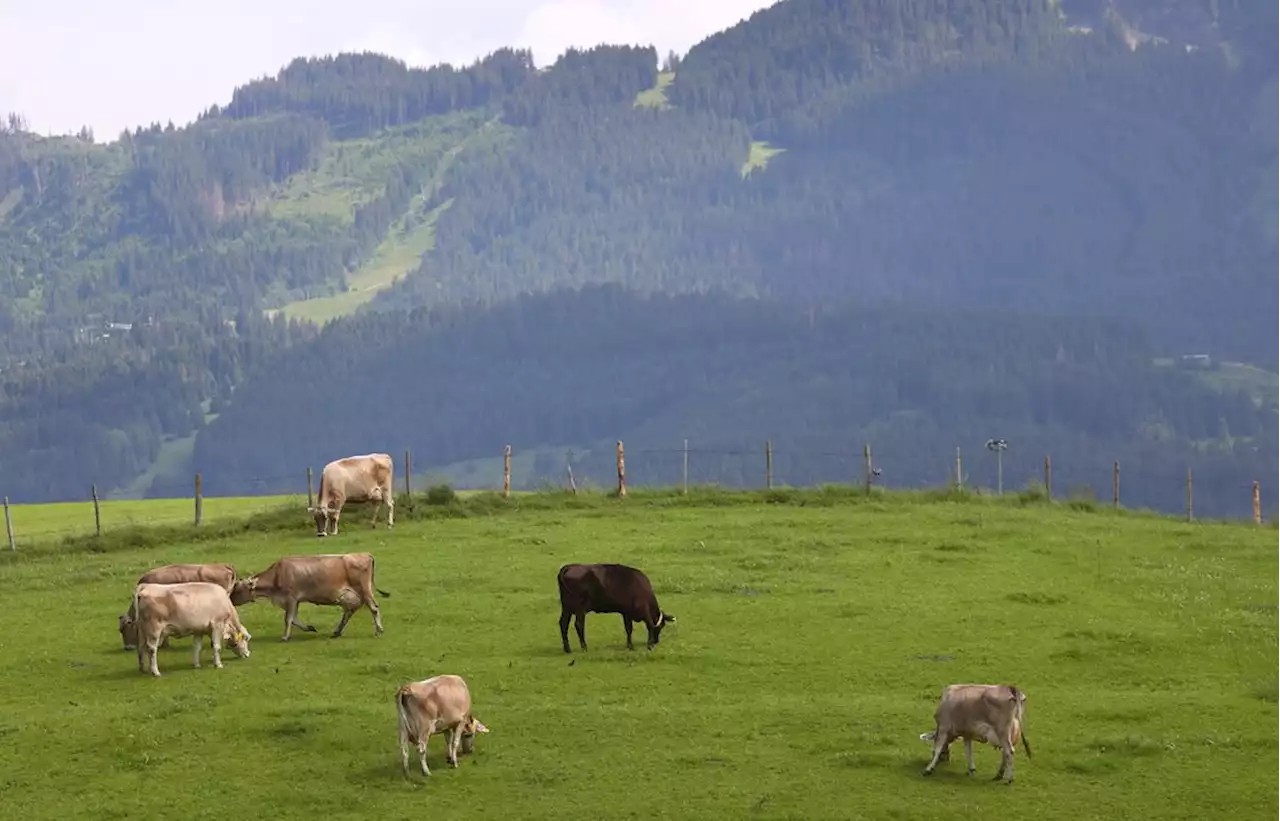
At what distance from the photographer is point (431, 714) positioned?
23016 mm

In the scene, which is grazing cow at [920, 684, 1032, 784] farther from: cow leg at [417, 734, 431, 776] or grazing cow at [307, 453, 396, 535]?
grazing cow at [307, 453, 396, 535]

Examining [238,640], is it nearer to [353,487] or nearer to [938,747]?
[938,747]

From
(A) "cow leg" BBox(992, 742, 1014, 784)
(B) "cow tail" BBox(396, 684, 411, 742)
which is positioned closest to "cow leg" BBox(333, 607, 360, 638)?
(B) "cow tail" BBox(396, 684, 411, 742)

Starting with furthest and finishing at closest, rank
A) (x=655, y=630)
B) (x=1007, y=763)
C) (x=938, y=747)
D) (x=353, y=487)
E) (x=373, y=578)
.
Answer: (x=353, y=487) < (x=373, y=578) < (x=655, y=630) < (x=938, y=747) < (x=1007, y=763)

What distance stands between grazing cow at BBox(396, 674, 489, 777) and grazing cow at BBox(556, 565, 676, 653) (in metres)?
6.63

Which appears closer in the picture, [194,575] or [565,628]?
[565,628]

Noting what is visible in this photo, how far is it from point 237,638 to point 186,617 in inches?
45.9

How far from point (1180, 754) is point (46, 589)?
2742 centimetres

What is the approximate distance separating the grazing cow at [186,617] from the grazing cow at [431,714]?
297 inches

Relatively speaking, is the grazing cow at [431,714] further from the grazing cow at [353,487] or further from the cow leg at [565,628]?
the grazing cow at [353,487]

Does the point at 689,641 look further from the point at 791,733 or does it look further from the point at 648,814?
the point at 648,814

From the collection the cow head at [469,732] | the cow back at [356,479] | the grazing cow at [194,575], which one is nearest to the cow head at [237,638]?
the grazing cow at [194,575]

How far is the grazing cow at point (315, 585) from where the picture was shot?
32.1 metres

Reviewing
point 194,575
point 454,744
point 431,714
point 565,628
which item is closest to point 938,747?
point 454,744
